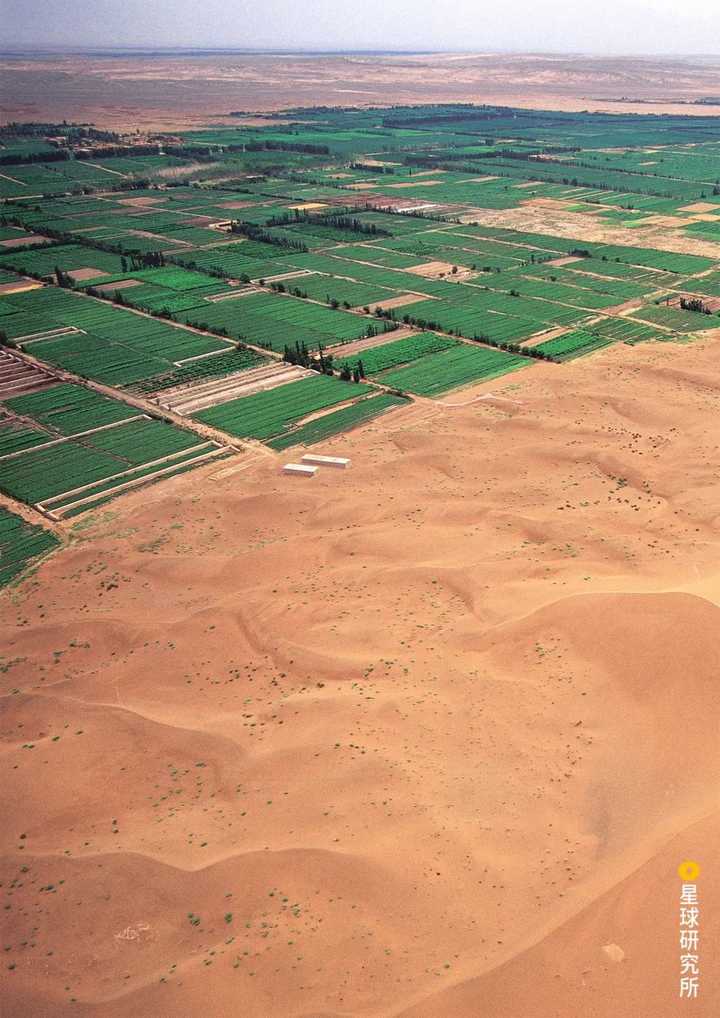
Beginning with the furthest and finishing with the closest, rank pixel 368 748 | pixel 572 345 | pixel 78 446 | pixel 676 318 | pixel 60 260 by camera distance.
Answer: pixel 60 260 → pixel 676 318 → pixel 572 345 → pixel 78 446 → pixel 368 748

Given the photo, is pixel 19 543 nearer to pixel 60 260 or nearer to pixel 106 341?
pixel 106 341

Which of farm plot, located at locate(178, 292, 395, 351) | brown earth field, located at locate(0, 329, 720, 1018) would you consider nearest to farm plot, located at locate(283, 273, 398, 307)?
farm plot, located at locate(178, 292, 395, 351)

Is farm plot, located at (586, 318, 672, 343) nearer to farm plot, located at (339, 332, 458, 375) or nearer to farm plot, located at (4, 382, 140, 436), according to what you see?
farm plot, located at (339, 332, 458, 375)

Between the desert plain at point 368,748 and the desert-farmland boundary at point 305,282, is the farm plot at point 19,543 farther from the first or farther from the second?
the desert-farmland boundary at point 305,282

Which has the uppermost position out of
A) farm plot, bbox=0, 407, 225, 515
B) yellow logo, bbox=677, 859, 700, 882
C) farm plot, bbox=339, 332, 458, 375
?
farm plot, bbox=339, 332, 458, 375

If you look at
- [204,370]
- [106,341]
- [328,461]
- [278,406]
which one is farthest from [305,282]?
[328,461]
